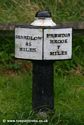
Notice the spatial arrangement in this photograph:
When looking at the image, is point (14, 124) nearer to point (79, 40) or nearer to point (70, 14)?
point (79, 40)

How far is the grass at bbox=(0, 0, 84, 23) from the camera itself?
8.47 m

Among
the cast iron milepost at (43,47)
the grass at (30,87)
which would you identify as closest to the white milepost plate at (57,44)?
the cast iron milepost at (43,47)

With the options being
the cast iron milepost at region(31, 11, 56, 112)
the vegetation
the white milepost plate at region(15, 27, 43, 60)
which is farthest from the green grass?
the white milepost plate at region(15, 27, 43, 60)

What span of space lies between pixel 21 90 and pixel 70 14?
2665 mm

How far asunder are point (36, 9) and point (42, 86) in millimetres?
3516

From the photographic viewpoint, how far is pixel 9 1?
895 cm

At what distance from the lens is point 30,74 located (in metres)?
7.29

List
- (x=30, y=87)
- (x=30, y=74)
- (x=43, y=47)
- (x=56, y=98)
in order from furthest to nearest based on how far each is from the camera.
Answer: (x=30, y=74) → (x=30, y=87) → (x=56, y=98) → (x=43, y=47)

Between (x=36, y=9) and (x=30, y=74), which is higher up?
(x=36, y=9)

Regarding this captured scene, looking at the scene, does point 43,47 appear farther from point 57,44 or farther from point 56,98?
point 56,98

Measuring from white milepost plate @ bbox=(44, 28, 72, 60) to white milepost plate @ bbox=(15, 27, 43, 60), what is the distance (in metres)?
Result: 0.07

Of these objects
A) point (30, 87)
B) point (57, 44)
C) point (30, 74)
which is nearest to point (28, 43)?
point (57, 44)

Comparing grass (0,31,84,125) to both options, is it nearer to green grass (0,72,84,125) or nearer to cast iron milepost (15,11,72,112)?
green grass (0,72,84,125)

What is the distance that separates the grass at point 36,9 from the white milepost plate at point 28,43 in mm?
2996
